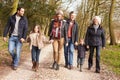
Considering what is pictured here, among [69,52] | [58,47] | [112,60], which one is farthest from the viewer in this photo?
[112,60]

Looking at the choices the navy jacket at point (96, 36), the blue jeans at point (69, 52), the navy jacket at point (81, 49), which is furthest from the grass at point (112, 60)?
the blue jeans at point (69, 52)

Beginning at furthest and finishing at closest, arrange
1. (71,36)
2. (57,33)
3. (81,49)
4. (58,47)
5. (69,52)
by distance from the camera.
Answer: (81,49)
(69,52)
(71,36)
(58,47)
(57,33)

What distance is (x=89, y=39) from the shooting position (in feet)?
41.2

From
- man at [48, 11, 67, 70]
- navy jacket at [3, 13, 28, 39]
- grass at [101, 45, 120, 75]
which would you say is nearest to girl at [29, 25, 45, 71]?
navy jacket at [3, 13, 28, 39]

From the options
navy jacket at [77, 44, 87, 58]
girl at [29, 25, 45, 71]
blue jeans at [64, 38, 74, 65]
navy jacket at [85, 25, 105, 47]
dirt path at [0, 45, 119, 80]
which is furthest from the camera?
navy jacket at [77, 44, 87, 58]

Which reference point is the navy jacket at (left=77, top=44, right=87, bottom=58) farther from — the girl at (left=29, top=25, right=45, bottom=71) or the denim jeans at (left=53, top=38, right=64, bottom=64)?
the girl at (left=29, top=25, right=45, bottom=71)

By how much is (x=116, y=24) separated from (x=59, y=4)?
8078 mm

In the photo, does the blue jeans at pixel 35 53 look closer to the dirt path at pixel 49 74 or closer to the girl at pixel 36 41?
the girl at pixel 36 41

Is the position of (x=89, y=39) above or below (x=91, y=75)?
above

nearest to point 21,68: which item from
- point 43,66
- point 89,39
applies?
point 43,66

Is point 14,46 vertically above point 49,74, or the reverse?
point 14,46

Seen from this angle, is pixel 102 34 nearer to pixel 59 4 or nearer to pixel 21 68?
pixel 21 68

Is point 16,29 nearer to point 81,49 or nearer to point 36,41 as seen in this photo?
point 36,41

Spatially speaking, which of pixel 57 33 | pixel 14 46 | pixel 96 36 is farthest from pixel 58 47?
pixel 14 46
